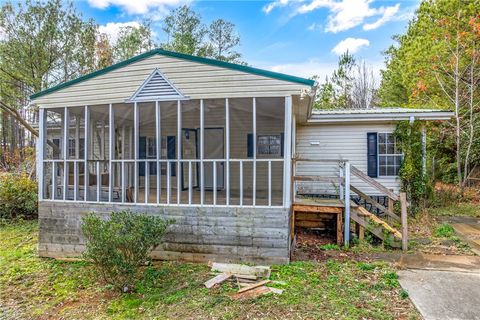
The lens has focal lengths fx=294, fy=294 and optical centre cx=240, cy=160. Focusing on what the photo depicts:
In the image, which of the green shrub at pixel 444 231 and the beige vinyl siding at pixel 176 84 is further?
the green shrub at pixel 444 231

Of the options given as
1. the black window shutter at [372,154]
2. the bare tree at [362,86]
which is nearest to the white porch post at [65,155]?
the black window shutter at [372,154]

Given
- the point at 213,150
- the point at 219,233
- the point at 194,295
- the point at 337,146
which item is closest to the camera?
the point at 194,295

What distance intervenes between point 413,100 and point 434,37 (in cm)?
348

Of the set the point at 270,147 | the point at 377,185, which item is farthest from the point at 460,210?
the point at 270,147

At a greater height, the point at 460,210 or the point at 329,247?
the point at 460,210

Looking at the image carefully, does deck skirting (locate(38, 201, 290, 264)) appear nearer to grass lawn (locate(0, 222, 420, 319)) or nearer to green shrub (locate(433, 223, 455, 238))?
grass lawn (locate(0, 222, 420, 319))

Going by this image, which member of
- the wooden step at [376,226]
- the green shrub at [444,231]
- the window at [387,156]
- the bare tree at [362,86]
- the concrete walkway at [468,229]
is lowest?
the concrete walkway at [468,229]

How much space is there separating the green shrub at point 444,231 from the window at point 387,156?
2.15m

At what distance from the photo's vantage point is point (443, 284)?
4184 millimetres

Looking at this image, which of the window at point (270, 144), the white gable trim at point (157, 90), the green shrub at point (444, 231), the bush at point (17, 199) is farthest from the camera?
the bush at point (17, 199)

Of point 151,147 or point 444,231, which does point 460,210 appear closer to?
point 444,231

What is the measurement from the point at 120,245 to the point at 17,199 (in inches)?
289

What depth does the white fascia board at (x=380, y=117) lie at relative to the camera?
812 centimetres

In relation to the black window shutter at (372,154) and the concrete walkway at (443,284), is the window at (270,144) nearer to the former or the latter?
the black window shutter at (372,154)
